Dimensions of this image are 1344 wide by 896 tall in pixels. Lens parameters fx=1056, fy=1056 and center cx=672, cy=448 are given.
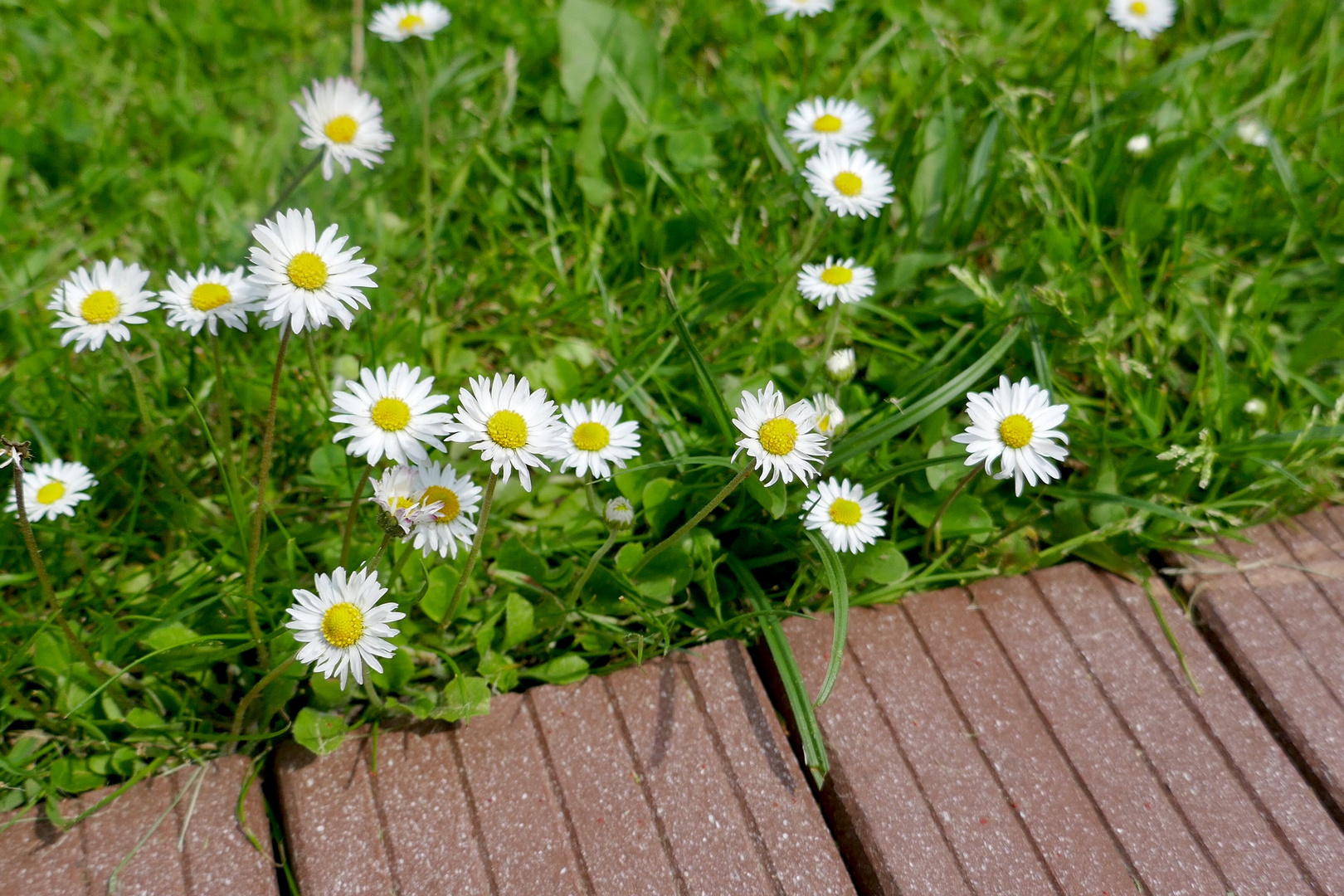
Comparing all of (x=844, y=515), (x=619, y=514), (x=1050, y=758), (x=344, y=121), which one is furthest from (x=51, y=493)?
(x=1050, y=758)

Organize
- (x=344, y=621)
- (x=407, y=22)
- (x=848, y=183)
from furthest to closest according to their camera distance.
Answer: (x=407, y=22), (x=848, y=183), (x=344, y=621)

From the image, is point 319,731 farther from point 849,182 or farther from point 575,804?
point 849,182

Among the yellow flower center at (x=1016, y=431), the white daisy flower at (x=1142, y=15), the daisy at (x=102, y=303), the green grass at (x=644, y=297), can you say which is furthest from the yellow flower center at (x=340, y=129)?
the white daisy flower at (x=1142, y=15)

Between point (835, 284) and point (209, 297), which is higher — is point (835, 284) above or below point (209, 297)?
below

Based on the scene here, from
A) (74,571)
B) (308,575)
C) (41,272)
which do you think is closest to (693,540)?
(308,575)

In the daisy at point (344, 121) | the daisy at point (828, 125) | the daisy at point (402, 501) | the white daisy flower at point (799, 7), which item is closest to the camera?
the daisy at point (402, 501)

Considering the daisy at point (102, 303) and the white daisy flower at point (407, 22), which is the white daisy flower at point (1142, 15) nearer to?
the white daisy flower at point (407, 22)
